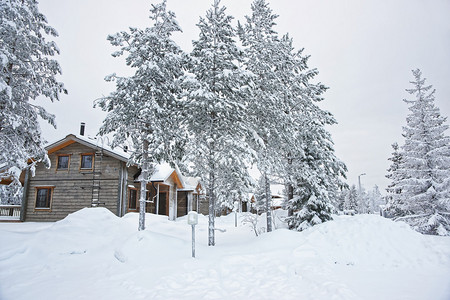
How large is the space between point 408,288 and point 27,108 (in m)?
15.0

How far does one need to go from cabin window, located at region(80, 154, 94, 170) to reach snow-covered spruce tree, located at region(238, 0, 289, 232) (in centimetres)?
1359

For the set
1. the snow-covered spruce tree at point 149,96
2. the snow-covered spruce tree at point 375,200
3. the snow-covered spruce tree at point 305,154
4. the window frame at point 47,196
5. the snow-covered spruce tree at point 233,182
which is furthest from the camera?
the snow-covered spruce tree at point 375,200

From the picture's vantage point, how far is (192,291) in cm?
523

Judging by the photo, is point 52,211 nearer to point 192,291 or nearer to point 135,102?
point 135,102

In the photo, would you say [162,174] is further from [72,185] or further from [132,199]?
[72,185]

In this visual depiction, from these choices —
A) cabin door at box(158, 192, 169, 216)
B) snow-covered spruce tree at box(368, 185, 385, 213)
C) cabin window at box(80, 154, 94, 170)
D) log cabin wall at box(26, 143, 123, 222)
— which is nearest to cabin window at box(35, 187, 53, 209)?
log cabin wall at box(26, 143, 123, 222)

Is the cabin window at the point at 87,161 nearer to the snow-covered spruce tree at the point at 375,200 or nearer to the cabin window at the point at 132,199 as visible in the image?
the cabin window at the point at 132,199

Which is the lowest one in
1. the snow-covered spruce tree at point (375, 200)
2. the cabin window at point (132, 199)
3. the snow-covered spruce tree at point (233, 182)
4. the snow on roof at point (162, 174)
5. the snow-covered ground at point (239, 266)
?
the snow-covered spruce tree at point (375, 200)

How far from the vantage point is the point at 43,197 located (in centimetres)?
1992

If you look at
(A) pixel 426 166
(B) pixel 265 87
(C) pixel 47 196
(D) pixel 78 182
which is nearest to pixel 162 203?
(D) pixel 78 182

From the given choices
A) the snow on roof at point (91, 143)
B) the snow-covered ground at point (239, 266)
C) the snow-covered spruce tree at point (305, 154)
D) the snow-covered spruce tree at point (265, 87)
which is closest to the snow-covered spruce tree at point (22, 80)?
the snow-covered ground at point (239, 266)

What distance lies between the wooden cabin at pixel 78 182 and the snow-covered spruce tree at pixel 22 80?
639 cm

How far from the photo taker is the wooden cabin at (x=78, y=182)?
19.0 metres

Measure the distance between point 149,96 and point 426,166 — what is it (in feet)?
53.9
